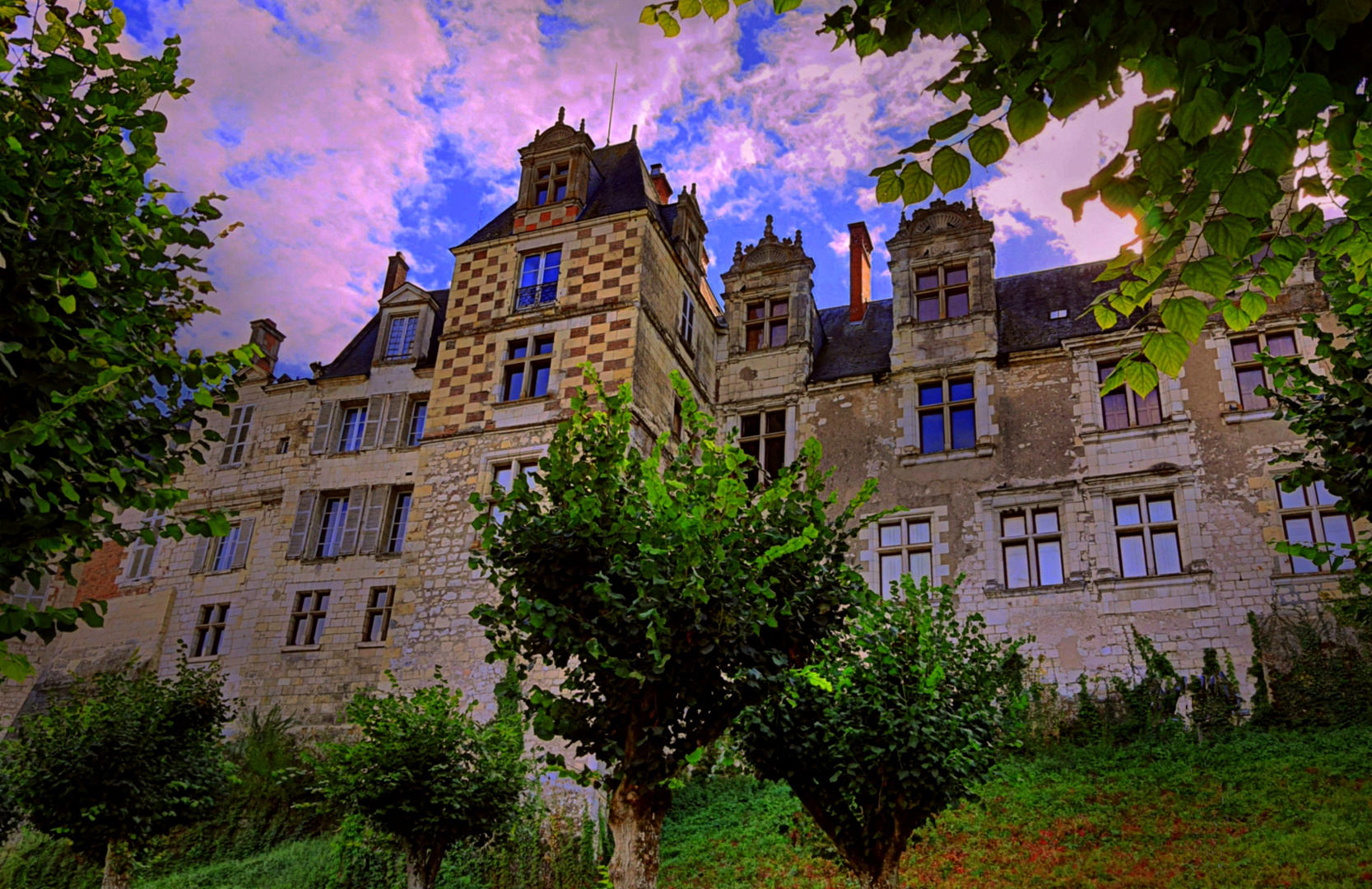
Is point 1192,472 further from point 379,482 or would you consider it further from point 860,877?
point 379,482

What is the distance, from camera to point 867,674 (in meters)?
9.96

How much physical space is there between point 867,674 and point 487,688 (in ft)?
31.3

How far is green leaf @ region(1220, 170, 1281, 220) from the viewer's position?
2666mm

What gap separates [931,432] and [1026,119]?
16596 millimetres

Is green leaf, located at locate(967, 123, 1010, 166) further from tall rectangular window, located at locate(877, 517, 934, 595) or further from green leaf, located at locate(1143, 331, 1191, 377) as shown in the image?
tall rectangular window, located at locate(877, 517, 934, 595)

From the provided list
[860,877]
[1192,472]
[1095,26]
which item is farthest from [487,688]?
[1095,26]

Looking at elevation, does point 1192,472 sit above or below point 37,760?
above

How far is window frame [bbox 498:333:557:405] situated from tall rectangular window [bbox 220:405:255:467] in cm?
868

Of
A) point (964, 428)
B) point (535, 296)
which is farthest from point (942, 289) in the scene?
point (535, 296)

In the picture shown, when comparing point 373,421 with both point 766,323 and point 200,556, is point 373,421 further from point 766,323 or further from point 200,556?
point 766,323

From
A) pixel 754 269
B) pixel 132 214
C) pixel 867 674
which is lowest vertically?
Answer: pixel 867 674

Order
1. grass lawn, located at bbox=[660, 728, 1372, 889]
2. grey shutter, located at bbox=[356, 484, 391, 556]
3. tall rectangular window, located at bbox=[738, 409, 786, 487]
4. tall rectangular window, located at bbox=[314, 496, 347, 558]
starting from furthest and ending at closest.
Result: tall rectangular window, located at bbox=[314, 496, 347, 558], grey shutter, located at bbox=[356, 484, 391, 556], tall rectangular window, located at bbox=[738, 409, 786, 487], grass lawn, located at bbox=[660, 728, 1372, 889]

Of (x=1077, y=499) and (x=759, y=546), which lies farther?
(x=1077, y=499)

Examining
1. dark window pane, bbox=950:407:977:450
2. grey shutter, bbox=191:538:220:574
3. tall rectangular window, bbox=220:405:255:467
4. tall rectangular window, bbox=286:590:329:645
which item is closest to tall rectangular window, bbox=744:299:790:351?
dark window pane, bbox=950:407:977:450
